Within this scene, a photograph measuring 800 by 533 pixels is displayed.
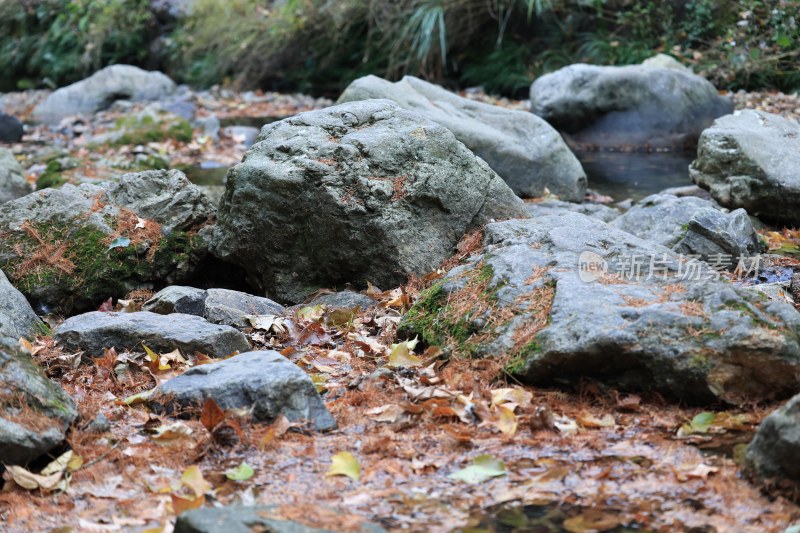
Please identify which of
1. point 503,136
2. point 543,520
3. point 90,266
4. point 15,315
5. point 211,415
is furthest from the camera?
point 503,136

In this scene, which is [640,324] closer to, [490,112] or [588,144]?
[490,112]

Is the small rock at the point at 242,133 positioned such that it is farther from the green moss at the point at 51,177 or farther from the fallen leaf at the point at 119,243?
the fallen leaf at the point at 119,243

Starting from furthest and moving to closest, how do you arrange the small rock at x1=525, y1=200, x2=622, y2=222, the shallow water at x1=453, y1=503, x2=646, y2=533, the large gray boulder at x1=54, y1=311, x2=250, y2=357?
the small rock at x1=525, y1=200, x2=622, y2=222
the large gray boulder at x1=54, y1=311, x2=250, y2=357
the shallow water at x1=453, y1=503, x2=646, y2=533

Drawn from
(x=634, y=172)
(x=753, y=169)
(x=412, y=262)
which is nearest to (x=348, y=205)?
(x=412, y=262)

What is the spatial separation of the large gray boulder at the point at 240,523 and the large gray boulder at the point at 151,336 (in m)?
1.45

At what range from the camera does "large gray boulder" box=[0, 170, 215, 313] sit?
15.9 ft

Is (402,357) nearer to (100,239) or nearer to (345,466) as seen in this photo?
(345,466)

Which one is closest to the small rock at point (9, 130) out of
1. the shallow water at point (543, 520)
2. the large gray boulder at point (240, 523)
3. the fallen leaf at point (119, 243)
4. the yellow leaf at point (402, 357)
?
the fallen leaf at point (119, 243)

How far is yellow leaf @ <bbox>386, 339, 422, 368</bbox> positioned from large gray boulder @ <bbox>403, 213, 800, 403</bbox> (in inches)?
4.6

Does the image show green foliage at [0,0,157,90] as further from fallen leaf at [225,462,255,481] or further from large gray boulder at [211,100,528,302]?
fallen leaf at [225,462,255,481]

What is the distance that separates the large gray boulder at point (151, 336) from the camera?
12.4 feet

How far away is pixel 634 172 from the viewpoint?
30.6 feet

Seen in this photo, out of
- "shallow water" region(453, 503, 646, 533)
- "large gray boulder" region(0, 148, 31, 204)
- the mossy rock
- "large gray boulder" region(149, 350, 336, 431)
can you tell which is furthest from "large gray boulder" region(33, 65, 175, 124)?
"shallow water" region(453, 503, 646, 533)

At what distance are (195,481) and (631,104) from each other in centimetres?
905
